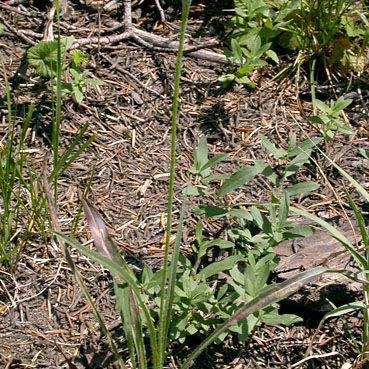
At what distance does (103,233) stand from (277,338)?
711 millimetres

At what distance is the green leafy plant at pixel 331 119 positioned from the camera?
2707 millimetres

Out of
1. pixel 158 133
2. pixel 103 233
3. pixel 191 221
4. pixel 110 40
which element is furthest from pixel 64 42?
pixel 103 233

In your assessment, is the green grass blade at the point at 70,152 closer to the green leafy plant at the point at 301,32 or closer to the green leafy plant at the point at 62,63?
the green leafy plant at the point at 62,63

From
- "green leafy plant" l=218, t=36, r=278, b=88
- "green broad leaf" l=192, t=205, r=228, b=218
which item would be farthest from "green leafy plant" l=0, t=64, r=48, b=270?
"green leafy plant" l=218, t=36, r=278, b=88

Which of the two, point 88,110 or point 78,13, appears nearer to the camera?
point 88,110

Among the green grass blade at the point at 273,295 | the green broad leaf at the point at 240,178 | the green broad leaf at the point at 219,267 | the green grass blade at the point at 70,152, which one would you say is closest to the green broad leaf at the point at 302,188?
the green broad leaf at the point at 240,178

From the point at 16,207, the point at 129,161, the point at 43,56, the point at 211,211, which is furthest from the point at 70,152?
the point at 43,56

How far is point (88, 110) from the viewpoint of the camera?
2826 mm

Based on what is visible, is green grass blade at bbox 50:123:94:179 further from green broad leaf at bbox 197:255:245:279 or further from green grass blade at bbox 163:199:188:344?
green broad leaf at bbox 197:255:245:279

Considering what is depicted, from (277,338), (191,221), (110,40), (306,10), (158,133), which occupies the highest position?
(306,10)

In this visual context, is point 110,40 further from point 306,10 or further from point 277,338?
point 277,338

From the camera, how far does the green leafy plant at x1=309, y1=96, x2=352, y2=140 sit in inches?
107

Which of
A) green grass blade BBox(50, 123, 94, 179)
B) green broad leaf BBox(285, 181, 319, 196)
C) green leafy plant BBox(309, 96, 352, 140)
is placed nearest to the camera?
green grass blade BBox(50, 123, 94, 179)

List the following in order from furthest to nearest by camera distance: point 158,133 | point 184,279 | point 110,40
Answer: point 110,40, point 158,133, point 184,279
